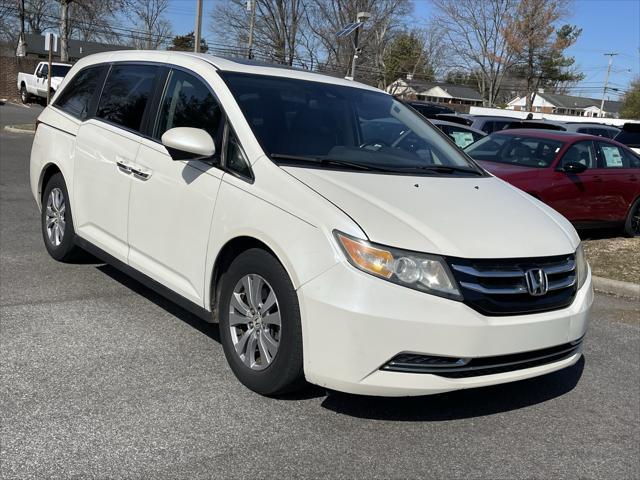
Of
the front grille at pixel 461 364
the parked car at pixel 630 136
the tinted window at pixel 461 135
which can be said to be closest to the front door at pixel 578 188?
the tinted window at pixel 461 135

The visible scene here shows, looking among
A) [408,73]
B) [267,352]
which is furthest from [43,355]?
[408,73]

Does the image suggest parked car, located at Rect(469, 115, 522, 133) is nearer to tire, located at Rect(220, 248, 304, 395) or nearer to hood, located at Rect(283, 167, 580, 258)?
hood, located at Rect(283, 167, 580, 258)

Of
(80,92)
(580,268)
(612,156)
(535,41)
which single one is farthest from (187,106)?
(535,41)

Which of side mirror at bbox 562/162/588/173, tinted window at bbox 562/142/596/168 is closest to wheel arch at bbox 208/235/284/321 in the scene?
side mirror at bbox 562/162/588/173

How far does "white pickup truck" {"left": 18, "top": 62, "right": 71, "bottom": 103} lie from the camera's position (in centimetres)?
2923

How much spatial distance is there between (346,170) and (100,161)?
210 centimetres

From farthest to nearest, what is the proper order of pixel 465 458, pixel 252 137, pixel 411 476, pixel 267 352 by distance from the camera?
pixel 252 137
pixel 267 352
pixel 465 458
pixel 411 476

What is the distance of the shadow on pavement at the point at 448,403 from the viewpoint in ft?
11.9

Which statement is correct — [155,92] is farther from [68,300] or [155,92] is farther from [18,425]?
[18,425]

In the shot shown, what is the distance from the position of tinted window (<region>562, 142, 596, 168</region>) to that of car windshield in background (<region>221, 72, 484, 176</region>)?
14.3ft

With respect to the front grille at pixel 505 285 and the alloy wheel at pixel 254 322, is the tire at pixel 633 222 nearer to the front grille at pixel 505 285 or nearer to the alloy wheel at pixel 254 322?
the front grille at pixel 505 285

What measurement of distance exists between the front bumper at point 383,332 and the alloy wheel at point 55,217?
320cm

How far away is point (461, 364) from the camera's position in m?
3.20

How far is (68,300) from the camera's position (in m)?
4.95
